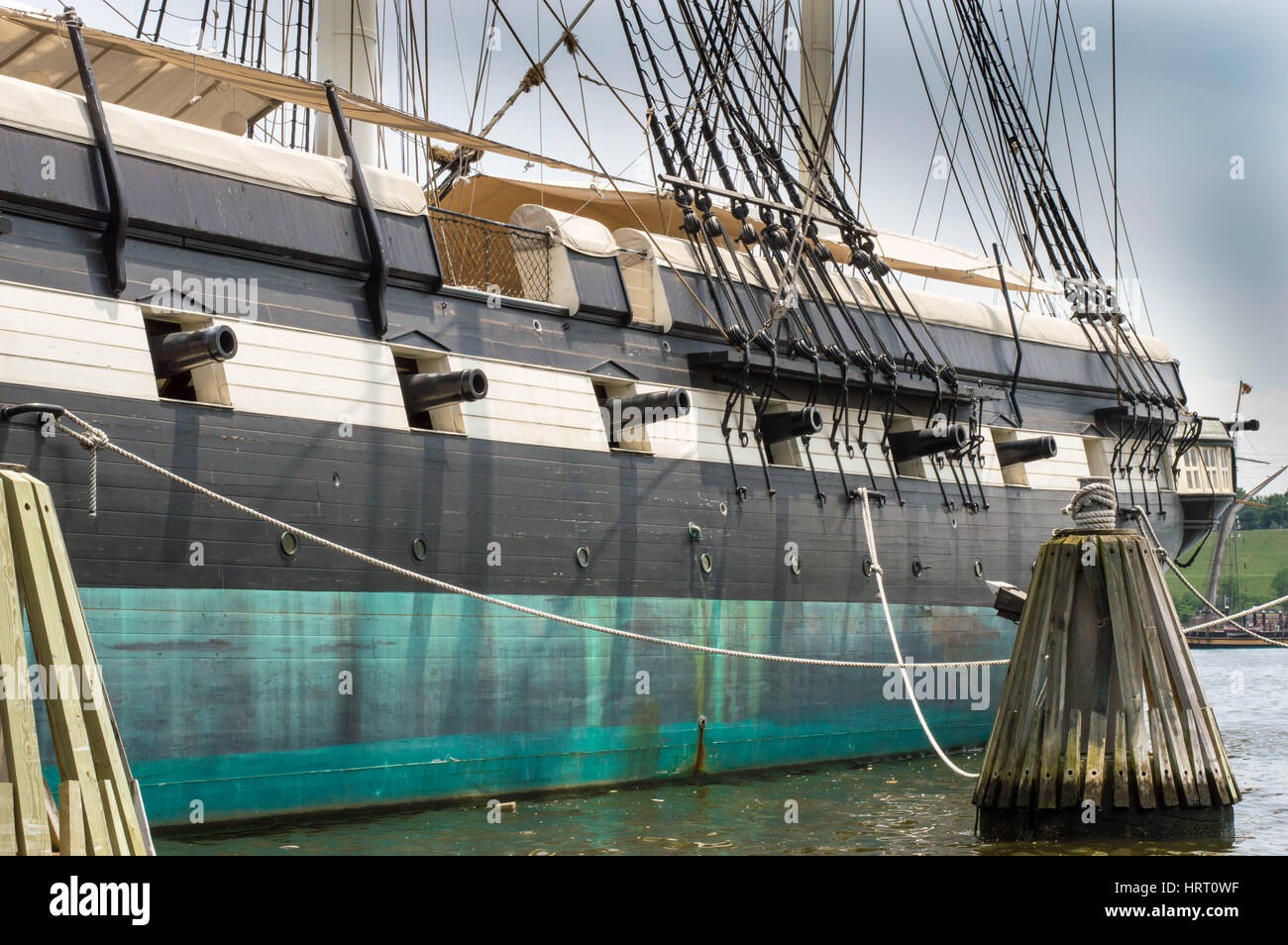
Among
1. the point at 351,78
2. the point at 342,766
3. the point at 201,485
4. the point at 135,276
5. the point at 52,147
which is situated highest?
the point at 351,78

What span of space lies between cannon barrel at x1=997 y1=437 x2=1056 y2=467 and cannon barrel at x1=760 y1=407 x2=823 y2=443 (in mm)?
4708

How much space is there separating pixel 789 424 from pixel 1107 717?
6.50 m

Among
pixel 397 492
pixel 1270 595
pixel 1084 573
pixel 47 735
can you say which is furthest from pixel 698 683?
pixel 1270 595

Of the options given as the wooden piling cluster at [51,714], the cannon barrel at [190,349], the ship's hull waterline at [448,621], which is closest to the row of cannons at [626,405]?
the cannon barrel at [190,349]

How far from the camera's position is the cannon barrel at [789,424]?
15414 mm

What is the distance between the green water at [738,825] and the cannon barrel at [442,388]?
3746mm

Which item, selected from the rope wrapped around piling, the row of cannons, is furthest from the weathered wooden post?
the row of cannons

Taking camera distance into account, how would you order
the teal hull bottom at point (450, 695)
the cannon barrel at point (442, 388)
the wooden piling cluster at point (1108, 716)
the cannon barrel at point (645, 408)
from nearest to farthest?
the wooden piling cluster at point (1108, 716)
the teal hull bottom at point (450, 695)
the cannon barrel at point (442, 388)
the cannon barrel at point (645, 408)

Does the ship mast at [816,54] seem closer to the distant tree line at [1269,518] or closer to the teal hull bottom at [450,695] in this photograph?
the teal hull bottom at [450,695]

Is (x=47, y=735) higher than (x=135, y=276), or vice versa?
(x=135, y=276)
